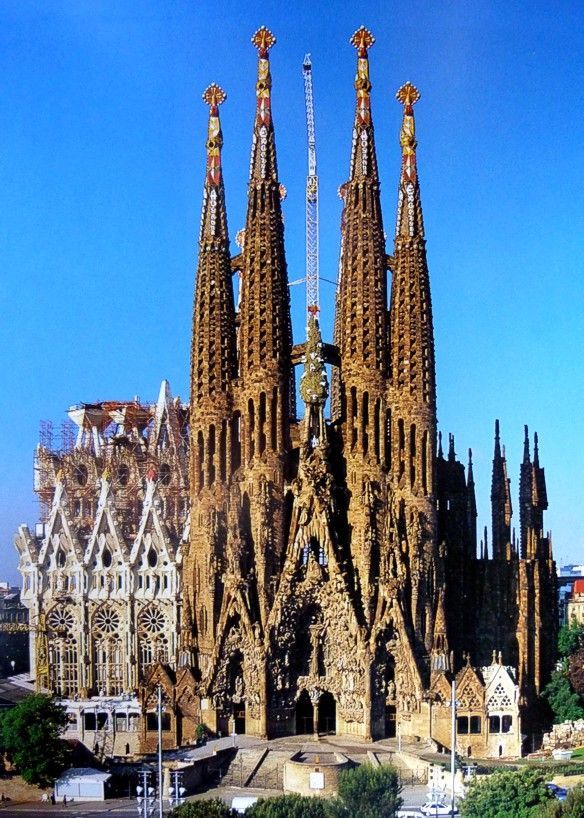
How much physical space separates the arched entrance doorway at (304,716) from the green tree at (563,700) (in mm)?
10787

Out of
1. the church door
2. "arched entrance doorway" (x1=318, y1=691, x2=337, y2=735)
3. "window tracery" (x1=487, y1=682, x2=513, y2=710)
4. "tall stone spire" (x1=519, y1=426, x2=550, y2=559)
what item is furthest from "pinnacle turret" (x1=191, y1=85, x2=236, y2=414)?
"window tracery" (x1=487, y1=682, x2=513, y2=710)

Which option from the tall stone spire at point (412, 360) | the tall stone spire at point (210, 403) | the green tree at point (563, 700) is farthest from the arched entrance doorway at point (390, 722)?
the tall stone spire at point (412, 360)

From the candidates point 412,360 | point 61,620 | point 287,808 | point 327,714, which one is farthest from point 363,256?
point 287,808

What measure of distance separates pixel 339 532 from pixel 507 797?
22582mm

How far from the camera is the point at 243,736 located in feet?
186

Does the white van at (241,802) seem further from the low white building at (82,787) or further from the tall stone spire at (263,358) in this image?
the tall stone spire at (263,358)

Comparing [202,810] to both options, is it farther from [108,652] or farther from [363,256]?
[108,652]

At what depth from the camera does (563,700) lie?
59.2 metres

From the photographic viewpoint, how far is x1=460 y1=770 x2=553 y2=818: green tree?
3716 cm

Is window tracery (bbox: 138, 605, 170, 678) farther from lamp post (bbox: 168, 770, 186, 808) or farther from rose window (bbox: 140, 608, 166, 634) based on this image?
lamp post (bbox: 168, 770, 186, 808)

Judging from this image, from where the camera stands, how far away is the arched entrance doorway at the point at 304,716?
2276 inches

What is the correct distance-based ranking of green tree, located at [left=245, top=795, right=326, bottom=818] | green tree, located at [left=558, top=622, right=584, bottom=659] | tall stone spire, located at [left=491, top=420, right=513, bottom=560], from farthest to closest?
green tree, located at [left=558, top=622, right=584, bottom=659] → tall stone spire, located at [left=491, top=420, right=513, bottom=560] → green tree, located at [left=245, top=795, right=326, bottom=818]

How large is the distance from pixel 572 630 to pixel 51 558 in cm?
3287

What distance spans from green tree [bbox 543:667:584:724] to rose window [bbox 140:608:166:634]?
65.5 feet
